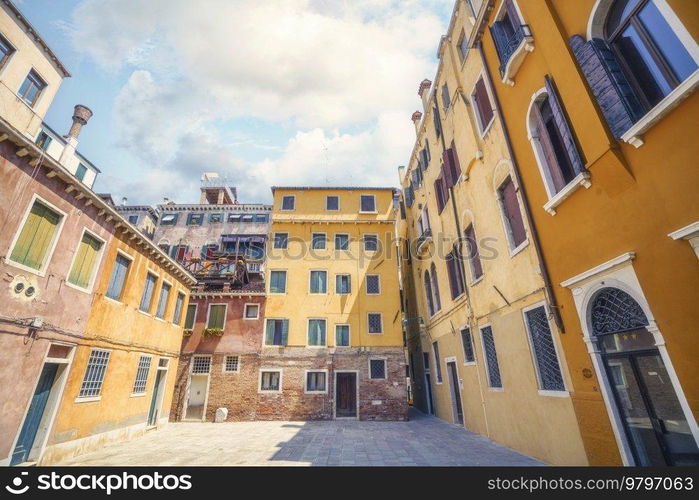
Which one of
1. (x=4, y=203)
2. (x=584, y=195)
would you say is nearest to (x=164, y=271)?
(x=4, y=203)

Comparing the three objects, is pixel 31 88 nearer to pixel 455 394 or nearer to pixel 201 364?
pixel 201 364

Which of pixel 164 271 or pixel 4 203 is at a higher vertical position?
pixel 164 271

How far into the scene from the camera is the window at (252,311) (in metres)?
17.6

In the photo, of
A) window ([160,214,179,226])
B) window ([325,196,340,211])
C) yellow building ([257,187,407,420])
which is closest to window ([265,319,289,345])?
yellow building ([257,187,407,420])

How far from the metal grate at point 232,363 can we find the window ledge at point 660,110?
58.1 ft

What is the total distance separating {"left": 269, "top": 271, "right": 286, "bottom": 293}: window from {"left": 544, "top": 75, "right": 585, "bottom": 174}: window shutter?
50.1ft

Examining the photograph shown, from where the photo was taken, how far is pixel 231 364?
1678 centimetres

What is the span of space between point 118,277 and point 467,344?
41.9 feet

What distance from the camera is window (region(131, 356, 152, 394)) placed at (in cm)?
1128

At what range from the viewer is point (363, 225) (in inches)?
784

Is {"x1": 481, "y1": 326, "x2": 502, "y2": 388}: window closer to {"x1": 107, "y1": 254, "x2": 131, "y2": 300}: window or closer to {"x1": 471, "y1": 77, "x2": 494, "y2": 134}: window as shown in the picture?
{"x1": 471, "y1": 77, "x2": 494, "y2": 134}: window

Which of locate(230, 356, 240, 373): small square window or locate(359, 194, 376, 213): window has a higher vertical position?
locate(359, 194, 376, 213): window

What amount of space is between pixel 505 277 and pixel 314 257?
12.0m
